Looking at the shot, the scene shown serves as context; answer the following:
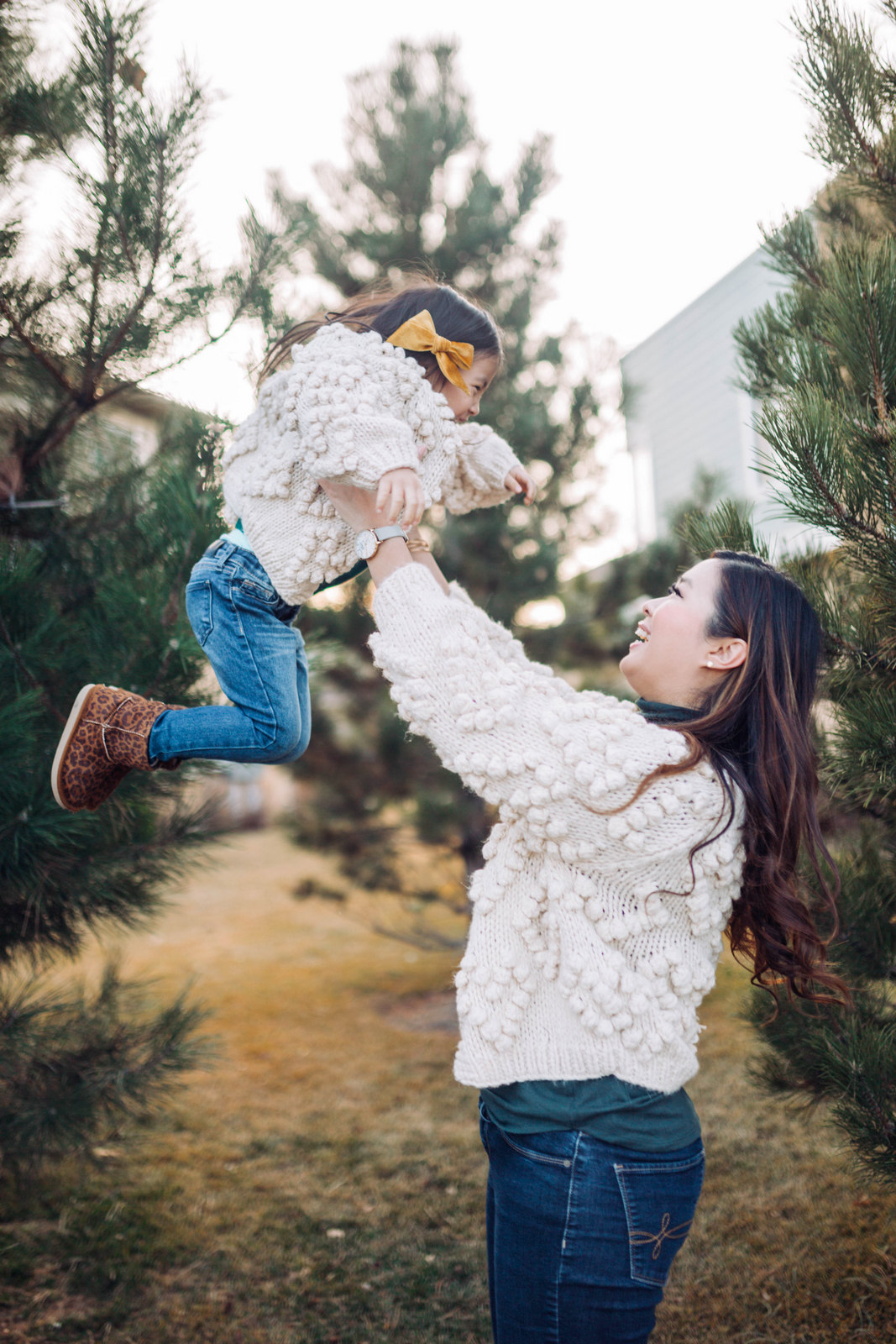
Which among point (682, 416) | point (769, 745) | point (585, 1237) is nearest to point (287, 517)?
point (769, 745)

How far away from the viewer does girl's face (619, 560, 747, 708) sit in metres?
1.34

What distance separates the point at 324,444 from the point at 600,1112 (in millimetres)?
1032

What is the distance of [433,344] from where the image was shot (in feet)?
5.41

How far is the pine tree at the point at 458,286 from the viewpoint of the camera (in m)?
4.55

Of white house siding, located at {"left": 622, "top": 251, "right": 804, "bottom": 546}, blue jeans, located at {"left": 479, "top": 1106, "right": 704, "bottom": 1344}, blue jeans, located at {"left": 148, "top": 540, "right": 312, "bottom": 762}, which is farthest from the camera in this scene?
white house siding, located at {"left": 622, "top": 251, "right": 804, "bottom": 546}

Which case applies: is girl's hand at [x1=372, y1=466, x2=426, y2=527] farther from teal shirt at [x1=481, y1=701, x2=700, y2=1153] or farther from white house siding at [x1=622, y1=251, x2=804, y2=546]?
white house siding at [x1=622, y1=251, x2=804, y2=546]

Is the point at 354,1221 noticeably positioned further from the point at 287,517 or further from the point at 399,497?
the point at 399,497

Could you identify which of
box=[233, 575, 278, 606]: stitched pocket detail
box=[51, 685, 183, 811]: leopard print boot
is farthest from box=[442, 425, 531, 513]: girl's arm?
A: box=[51, 685, 183, 811]: leopard print boot

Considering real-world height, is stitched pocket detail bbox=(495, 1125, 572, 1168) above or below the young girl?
below

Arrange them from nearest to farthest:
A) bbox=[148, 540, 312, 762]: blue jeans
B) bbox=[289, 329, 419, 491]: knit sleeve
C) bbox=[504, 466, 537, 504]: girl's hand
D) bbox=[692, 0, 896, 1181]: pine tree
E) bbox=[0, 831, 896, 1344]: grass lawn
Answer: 1. bbox=[289, 329, 419, 491]: knit sleeve
2. bbox=[692, 0, 896, 1181]: pine tree
3. bbox=[148, 540, 312, 762]: blue jeans
4. bbox=[504, 466, 537, 504]: girl's hand
5. bbox=[0, 831, 896, 1344]: grass lawn

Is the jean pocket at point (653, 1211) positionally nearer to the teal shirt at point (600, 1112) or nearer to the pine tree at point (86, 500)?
the teal shirt at point (600, 1112)

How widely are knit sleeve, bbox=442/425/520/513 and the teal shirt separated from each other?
1069mm

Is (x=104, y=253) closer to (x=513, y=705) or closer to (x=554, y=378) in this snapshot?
(x=513, y=705)

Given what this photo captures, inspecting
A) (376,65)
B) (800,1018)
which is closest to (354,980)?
(800,1018)
